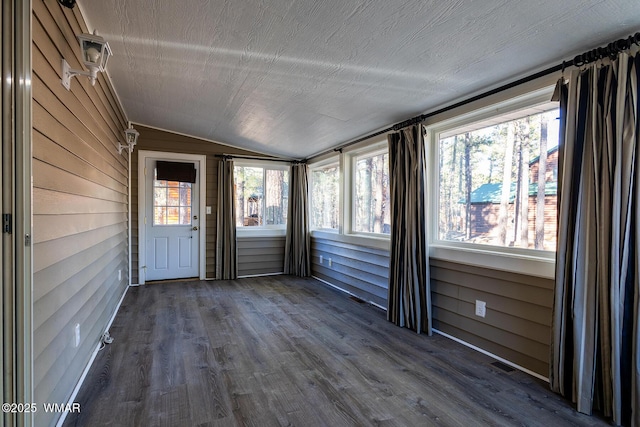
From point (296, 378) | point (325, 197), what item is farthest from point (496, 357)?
point (325, 197)

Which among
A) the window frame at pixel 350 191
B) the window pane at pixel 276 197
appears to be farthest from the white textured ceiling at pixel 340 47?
the window pane at pixel 276 197

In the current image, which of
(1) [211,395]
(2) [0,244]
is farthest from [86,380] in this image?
(2) [0,244]

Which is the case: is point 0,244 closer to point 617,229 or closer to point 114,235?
point 114,235

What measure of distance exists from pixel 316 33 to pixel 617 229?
2.05 meters

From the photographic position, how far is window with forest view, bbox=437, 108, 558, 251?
2375 mm

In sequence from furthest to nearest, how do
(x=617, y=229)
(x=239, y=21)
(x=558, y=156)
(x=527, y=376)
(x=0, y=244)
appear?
1. (x=527, y=376)
2. (x=558, y=156)
3. (x=239, y=21)
4. (x=617, y=229)
5. (x=0, y=244)

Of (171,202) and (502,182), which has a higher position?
(502,182)

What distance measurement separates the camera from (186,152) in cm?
532

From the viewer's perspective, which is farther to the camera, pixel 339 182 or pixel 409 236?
pixel 339 182

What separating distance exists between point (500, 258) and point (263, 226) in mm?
4135

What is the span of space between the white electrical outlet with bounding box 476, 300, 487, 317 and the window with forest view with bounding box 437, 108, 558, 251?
50 centimetres

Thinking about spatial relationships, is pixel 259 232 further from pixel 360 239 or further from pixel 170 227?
pixel 360 239

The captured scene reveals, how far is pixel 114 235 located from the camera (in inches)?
142

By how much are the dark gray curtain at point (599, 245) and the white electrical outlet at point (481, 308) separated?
617 millimetres
